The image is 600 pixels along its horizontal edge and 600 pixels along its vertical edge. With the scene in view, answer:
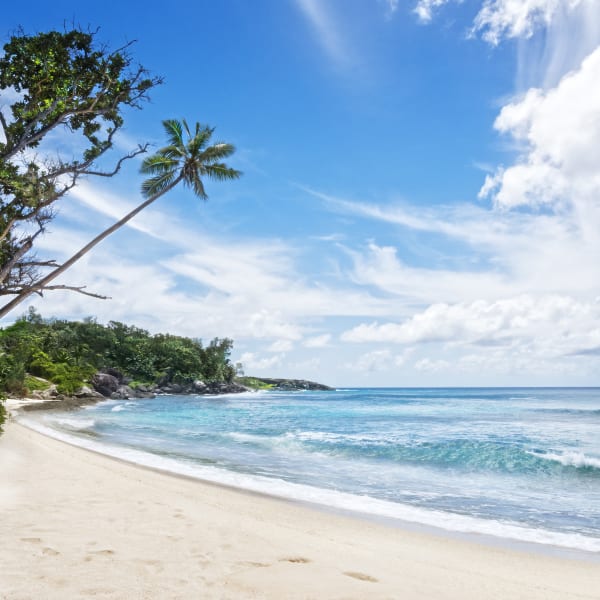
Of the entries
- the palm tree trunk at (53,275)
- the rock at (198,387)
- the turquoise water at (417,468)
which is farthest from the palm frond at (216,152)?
the rock at (198,387)

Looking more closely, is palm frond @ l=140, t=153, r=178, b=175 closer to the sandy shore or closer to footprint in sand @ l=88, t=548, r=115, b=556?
the sandy shore

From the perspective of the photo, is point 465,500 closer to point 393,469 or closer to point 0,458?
point 393,469

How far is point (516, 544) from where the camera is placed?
7336 mm

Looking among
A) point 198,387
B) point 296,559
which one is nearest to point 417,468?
point 296,559

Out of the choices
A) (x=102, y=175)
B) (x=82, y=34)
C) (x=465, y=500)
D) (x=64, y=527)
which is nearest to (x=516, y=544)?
(x=465, y=500)

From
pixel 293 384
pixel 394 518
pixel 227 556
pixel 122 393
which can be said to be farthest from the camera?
pixel 293 384

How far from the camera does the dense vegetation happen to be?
64250 mm

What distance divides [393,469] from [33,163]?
12827 millimetres

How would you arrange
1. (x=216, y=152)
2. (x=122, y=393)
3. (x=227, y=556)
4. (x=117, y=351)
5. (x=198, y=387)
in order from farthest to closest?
1. (x=198, y=387)
2. (x=117, y=351)
3. (x=122, y=393)
4. (x=216, y=152)
5. (x=227, y=556)

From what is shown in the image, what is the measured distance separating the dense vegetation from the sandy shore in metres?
54.5

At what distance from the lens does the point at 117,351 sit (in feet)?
294

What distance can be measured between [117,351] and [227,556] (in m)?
91.0

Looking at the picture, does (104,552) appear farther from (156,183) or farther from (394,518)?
(156,183)

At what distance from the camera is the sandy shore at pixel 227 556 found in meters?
4.36
